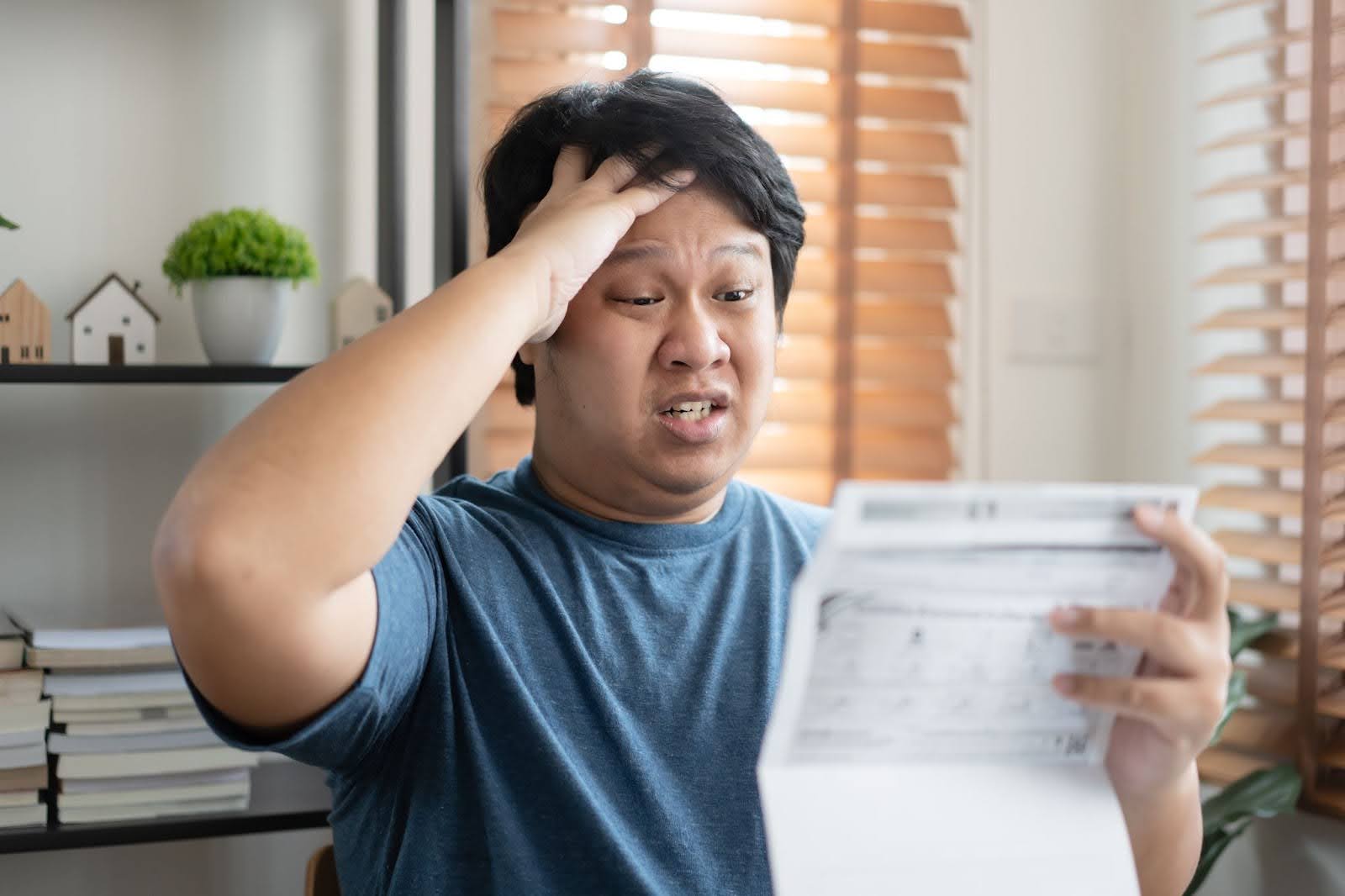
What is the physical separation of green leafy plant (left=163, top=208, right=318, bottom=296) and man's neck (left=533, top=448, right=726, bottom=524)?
655 mm

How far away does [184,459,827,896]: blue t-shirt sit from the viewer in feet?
3.10

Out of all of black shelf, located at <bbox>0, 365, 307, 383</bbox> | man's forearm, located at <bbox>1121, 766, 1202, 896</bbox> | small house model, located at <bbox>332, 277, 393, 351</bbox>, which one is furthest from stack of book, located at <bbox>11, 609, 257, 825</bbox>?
man's forearm, located at <bbox>1121, 766, 1202, 896</bbox>

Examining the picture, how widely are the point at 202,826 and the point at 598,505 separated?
748mm

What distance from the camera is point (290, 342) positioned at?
1.85m

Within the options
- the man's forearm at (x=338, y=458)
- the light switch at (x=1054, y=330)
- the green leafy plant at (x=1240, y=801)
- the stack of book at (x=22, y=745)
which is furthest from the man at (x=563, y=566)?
the light switch at (x=1054, y=330)

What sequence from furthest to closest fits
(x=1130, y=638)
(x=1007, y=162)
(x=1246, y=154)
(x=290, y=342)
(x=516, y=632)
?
(x=1007, y=162), (x=1246, y=154), (x=290, y=342), (x=516, y=632), (x=1130, y=638)

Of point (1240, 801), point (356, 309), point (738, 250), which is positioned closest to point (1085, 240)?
point (1240, 801)

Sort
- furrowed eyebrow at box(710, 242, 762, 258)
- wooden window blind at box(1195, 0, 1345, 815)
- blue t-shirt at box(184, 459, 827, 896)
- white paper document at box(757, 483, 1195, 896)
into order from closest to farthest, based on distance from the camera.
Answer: white paper document at box(757, 483, 1195, 896) → blue t-shirt at box(184, 459, 827, 896) → furrowed eyebrow at box(710, 242, 762, 258) → wooden window blind at box(1195, 0, 1345, 815)

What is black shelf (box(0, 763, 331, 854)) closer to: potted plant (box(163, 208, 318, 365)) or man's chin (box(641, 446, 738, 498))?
potted plant (box(163, 208, 318, 365))

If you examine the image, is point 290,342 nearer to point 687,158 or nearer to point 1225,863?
point 687,158

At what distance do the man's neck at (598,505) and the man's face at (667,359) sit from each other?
2 cm

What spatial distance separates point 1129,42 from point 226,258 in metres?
1.61

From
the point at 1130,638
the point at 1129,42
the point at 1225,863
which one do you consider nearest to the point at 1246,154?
the point at 1129,42

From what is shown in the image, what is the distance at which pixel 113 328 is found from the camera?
1.59m
